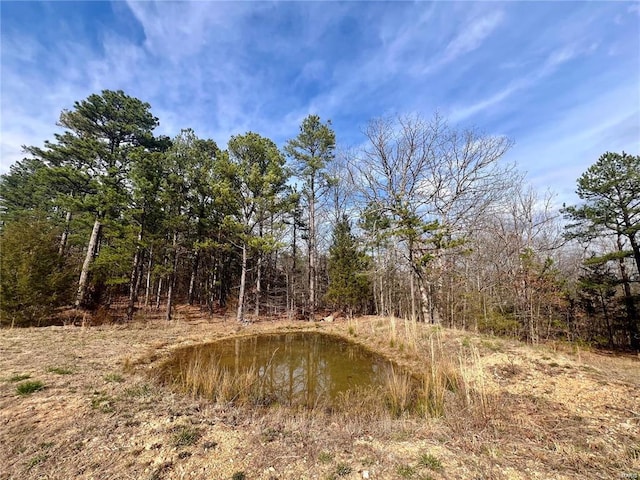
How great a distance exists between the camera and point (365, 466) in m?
2.55

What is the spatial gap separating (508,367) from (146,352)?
869 centimetres

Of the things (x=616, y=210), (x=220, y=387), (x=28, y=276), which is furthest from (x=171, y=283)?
(x=616, y=210)

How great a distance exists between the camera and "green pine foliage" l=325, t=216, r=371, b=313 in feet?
53.1

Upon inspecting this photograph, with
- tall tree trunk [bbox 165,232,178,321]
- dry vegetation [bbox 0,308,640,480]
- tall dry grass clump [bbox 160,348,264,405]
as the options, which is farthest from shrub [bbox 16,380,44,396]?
tall tree trunk [bbox 165,232,178,321]

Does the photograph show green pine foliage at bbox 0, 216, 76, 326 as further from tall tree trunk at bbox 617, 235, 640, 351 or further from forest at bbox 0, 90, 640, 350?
tall tree trunk at bbox 617, 235, 640, 351

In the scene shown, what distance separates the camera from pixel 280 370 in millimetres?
6445

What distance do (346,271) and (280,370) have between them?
34.0 ft

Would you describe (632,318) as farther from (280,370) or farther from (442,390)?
(280,370)

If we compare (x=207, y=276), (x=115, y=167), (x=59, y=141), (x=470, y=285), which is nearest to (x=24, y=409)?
(x=115, y=167)

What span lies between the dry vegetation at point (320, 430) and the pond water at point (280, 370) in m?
0.48

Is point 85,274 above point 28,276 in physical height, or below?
above

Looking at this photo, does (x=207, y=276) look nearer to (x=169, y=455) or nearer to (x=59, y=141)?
(x=59, y=141)

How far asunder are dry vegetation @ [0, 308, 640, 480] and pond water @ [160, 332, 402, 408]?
0.48 meters

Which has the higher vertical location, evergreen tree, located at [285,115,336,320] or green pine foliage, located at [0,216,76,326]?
evergreen tree, located at [285,115,336,320]
